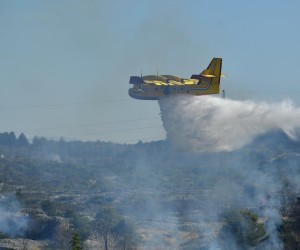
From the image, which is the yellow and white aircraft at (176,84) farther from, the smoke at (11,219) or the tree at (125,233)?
the smoke at (11,219)

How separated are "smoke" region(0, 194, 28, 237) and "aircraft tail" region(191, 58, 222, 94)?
26.9 meters

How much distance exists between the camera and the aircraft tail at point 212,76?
298 ft

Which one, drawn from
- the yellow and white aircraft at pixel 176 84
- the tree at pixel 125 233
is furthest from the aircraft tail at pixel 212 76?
the tree at pixel 125 233

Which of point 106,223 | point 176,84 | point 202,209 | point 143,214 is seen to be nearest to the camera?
point 176,84

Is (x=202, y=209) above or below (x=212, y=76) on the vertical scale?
below

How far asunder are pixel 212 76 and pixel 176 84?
432cm

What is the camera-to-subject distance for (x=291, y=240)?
260 ft

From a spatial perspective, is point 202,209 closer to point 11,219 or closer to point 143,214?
point 143,214

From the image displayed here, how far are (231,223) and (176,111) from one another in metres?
13.5

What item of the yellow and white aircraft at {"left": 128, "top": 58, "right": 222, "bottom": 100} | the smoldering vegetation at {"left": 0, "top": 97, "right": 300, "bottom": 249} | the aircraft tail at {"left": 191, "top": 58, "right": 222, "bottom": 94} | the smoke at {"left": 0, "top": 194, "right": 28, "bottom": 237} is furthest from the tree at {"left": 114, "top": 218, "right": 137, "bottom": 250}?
the aircraft tail at {"left": 191, "top": 58, "right": 222, "bottom": 94}

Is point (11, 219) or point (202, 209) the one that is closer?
point (11, 219)

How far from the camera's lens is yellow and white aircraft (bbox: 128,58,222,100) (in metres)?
88.9

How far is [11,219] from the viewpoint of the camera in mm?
97375

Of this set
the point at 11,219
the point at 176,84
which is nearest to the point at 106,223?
the point at 11,219
